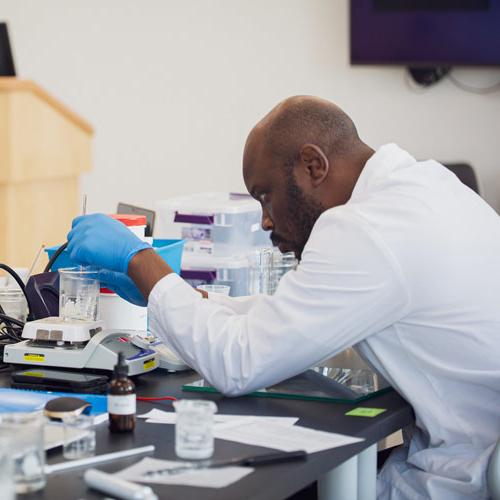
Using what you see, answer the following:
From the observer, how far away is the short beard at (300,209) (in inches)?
71.9

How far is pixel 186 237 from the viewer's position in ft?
9.62

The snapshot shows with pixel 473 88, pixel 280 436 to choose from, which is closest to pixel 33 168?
pixel 473 88

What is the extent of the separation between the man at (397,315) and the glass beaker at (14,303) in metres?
0.43

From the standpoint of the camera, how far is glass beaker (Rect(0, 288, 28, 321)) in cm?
210

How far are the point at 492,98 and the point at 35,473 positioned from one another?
367 centimetres

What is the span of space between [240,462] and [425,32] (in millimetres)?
3536

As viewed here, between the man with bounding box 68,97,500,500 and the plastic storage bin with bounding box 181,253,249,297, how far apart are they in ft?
3.61

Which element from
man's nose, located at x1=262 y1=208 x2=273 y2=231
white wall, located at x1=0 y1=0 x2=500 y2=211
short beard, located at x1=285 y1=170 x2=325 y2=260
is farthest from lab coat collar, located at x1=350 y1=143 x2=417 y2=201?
white wall, located at x1=0 y1=0 x2=500 y2=211

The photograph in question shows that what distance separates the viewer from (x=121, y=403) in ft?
4.72

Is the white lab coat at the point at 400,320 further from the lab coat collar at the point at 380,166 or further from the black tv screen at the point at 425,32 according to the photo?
the black tv screen at the point at 425,32

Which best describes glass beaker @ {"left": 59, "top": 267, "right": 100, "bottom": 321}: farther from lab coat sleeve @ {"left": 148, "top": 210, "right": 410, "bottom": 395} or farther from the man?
lab coat sleeve @ {"left": 148, "top": 210, "right": 410, "bottom": 395}

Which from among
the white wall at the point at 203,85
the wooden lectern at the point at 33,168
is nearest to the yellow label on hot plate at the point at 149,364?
the wooden lectern at the point at 33,168

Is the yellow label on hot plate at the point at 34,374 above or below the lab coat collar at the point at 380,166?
below

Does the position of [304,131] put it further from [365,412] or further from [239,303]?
[365,412]
